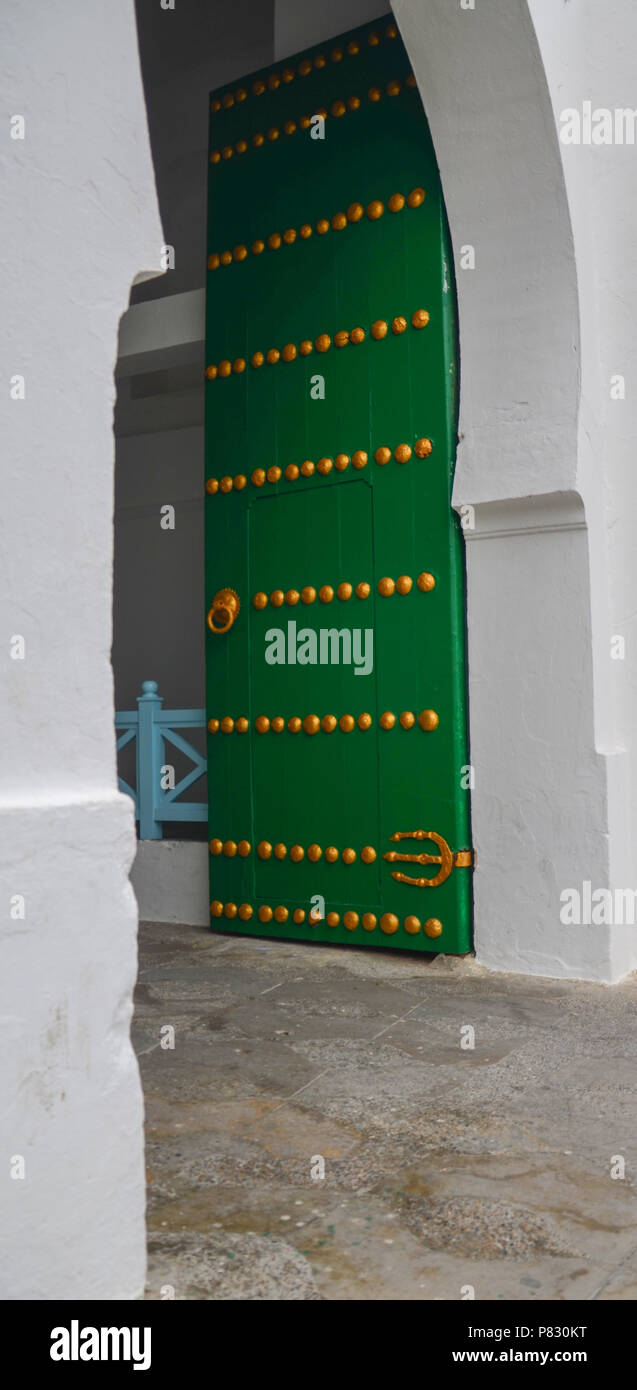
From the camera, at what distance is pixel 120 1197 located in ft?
5.30

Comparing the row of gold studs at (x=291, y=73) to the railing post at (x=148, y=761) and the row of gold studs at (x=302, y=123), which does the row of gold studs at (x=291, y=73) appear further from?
the railing post at (x=148, y=761)

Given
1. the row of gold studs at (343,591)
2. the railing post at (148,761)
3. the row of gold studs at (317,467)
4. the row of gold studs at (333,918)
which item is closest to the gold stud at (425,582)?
the row of gold studs at (343,591)

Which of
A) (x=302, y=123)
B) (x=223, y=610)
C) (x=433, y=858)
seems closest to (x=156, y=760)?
(x=223, y=610)

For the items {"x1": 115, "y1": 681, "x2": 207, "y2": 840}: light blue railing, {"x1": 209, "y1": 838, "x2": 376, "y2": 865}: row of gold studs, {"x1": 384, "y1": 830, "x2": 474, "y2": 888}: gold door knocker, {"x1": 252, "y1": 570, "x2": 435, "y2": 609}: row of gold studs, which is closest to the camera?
{"x1": 384, "y1": 830, "x2": 474, "y2": 888}: gold door knocker

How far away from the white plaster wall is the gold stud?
7.76ft

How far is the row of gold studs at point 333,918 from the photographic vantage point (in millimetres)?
3951

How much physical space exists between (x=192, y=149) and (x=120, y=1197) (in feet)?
20.3

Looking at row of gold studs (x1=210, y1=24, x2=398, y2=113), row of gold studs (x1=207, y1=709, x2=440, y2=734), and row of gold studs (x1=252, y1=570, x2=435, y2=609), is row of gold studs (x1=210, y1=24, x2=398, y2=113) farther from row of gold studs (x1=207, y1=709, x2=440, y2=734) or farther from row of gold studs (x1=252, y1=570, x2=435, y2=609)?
row of gold studs (x1=207, y1=709, x2=440, y2=734)

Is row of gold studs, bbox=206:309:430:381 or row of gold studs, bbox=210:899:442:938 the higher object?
row of gold studs, bbox=206:309:430:381

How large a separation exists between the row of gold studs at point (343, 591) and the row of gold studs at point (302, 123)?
169cm

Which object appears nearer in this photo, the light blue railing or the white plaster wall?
the white plaster wall

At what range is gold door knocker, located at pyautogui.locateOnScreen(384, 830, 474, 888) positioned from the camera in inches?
153

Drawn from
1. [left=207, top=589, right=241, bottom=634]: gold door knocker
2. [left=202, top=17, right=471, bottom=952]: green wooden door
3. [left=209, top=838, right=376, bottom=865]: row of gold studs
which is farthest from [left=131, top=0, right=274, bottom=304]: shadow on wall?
[left=209, top=838, right=376, bottom=865]: row of gold studs

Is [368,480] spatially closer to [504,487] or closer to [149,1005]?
[504,487]
